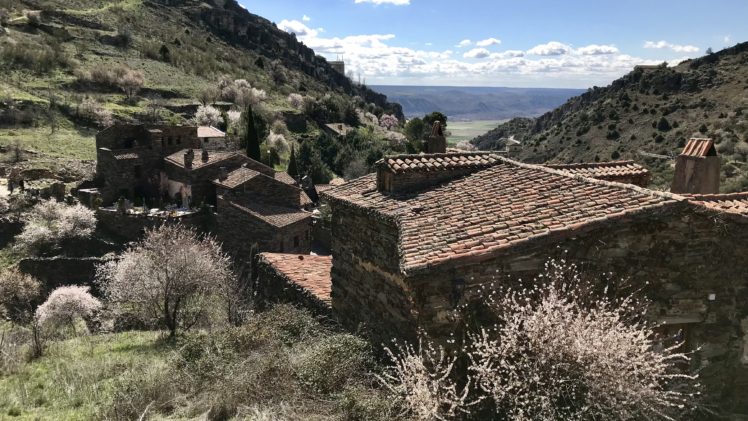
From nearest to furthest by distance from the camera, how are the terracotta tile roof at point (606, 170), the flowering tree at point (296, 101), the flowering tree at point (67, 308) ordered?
the terracotta tile roof at point (606, 170), the flowering tree at point (67, 308), the flowering tree at point (296, 101)

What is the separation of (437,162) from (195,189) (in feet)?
85.5

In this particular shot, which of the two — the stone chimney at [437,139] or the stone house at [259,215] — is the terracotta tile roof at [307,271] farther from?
the stone house at [259,215]

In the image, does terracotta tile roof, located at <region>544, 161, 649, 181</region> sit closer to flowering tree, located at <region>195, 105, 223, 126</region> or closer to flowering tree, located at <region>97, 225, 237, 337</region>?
flowering tree, located at <region>97, 225, 237, 337</region>

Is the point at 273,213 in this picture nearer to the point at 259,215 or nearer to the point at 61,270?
the point at 259,215

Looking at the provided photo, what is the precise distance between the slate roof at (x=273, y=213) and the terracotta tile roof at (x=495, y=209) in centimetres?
1842

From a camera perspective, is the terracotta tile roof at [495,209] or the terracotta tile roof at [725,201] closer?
the terracotta tile roof at [495,209]

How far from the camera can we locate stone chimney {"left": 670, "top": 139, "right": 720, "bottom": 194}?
981 cm

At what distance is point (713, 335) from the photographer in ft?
24.9

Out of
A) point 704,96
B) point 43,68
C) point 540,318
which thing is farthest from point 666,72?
point 540,318

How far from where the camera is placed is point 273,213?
29.4 metres

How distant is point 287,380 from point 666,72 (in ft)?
285

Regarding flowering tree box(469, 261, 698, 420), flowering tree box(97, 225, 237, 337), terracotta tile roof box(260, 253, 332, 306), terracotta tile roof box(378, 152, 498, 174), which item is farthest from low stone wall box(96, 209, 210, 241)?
flowering tree box(469, 261, 698, 420)

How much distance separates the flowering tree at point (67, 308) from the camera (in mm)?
21375

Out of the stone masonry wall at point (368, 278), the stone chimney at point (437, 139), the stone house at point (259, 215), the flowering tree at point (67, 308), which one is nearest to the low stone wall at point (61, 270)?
the flowering tree at point (67, 308)
